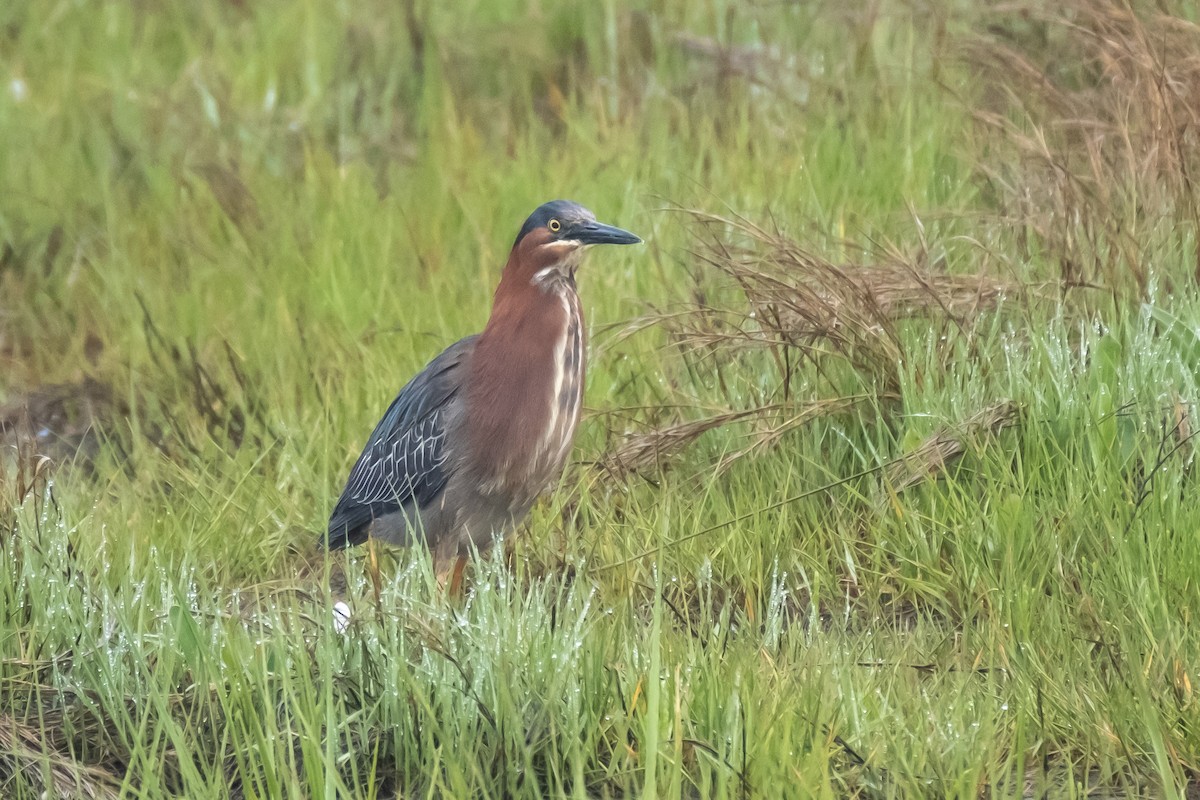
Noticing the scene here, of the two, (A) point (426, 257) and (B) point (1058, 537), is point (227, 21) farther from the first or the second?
(B) point (1058, 537)

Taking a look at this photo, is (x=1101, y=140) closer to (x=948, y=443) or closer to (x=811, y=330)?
(x=811, y=330)

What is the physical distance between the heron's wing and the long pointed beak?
0.42 m

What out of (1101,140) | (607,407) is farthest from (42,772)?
(1101,140)

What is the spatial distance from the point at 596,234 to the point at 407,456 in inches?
30.3

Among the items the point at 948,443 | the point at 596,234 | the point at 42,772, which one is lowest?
the point at 42,772

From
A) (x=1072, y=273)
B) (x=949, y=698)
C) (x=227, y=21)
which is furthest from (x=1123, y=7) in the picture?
(x=227, y=21)

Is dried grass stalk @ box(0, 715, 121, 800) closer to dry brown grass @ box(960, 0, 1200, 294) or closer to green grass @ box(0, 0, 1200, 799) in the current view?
green grass @ box(0, 0, 1200, 799)

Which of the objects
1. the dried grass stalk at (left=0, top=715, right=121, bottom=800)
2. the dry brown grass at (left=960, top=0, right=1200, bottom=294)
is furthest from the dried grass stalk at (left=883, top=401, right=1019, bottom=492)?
the dried grass stalk at (left=0, top=715, right=121, bottom=800)

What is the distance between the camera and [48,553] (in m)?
3.37

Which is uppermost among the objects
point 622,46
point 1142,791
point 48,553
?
point 622,46

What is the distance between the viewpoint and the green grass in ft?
9.43

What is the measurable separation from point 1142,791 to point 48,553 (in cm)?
223

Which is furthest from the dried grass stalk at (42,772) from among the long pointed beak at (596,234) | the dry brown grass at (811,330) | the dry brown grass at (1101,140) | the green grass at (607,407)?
the dry brown grass at (1101,140)

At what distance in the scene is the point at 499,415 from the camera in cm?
400
